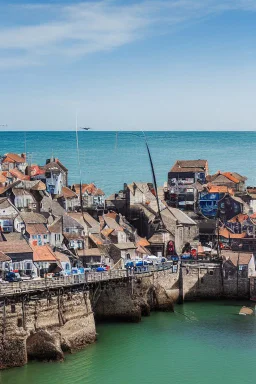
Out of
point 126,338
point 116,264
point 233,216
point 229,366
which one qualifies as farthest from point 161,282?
point 233,216

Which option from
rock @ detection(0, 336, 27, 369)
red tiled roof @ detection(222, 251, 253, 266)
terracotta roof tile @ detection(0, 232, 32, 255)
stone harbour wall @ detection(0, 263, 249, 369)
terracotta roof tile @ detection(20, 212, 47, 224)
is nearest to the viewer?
rock @ detection(0, 336, 27, 369)

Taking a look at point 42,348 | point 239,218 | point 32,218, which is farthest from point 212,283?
point 42,348

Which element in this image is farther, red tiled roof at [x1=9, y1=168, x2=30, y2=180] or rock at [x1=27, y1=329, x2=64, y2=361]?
red tiled roof at [x1=9, y1=168, x2=30, y2=180]

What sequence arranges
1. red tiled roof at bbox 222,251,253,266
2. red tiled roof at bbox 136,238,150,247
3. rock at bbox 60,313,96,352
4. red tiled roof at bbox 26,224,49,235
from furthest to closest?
red tiled roof at bbox 136,238,150,247
red tiled roof at bbox 26,224,49,235
red tiled roof at bbox 222,251,253,266
rock at bbox 60,313,96,352

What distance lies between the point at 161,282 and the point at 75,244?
1402cm

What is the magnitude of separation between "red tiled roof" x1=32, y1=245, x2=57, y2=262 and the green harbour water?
1080 cm

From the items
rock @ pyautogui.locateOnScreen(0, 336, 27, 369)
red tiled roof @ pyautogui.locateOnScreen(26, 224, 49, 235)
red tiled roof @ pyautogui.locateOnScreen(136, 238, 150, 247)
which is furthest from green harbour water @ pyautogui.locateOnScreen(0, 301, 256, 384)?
red tiled roof @ pyautogui.locateOnScreen(26, 224, 49, 235)

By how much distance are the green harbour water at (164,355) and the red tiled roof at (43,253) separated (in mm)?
10799

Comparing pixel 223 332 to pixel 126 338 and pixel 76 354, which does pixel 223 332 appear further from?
pixel 76 354

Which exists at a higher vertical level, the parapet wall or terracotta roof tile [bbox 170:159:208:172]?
terracotta roof tile [bbox 170:159:208:172]

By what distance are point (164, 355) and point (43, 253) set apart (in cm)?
2011

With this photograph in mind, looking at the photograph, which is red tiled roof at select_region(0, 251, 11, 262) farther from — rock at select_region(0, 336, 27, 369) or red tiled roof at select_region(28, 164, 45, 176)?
red tiled roof at select_region(28, 164, 45, 176)

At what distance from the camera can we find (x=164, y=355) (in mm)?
63281

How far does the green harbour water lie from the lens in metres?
57.5
